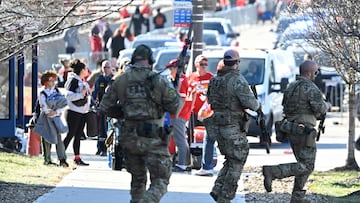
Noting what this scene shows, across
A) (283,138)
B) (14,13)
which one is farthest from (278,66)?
(14,13)

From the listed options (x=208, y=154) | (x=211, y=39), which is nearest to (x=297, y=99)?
(x=208, y=154)

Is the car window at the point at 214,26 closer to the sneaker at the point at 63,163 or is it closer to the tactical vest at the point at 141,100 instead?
the sneaker at the point at 63,163

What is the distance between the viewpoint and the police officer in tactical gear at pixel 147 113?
10016 mm

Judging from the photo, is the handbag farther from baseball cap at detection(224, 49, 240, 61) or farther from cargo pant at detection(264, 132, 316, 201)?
cargo pant at detection(264, 132, 316, 201)

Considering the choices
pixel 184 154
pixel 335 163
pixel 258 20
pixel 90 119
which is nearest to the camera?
pixel 184 154

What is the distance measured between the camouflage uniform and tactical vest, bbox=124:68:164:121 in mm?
2196

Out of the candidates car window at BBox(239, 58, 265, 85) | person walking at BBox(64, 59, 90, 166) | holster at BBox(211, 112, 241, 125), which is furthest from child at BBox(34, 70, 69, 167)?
car window at BBox(239, 58, 265, 85)

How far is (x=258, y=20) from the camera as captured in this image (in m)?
59.5

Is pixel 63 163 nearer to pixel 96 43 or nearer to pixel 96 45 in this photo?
pixel 96 45

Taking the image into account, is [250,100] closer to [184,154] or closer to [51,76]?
A: [184,154]

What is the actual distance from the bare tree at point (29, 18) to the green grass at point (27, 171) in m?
2.24

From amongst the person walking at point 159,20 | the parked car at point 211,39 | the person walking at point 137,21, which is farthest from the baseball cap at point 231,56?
the person walking at point 159,20

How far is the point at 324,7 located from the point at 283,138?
2.57 m

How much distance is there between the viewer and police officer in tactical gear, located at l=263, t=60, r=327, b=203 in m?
11.7
